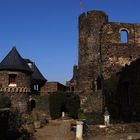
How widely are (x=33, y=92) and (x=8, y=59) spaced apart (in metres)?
7.13

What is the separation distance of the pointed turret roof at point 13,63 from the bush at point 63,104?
15.3 feet

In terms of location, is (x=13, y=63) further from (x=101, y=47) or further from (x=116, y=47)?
(x=116, y=47)

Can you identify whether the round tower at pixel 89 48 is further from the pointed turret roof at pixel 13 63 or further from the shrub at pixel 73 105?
the pointed turret roof at pixel 13 63

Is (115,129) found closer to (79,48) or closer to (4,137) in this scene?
(4,137)

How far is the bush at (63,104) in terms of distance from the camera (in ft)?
125

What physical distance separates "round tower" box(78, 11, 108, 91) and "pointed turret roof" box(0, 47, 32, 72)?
7526 mm

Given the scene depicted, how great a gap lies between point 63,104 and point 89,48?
7985 mm

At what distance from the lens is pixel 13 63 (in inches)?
1470

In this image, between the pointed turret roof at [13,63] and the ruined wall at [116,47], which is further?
the ruined wall at [116,47]

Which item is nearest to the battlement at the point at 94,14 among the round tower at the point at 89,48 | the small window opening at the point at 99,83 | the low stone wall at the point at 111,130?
the round tower at the point at 89,48

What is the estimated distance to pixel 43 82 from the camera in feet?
147

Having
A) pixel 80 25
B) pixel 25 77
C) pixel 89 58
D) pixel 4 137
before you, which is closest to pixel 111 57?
pixel 89 58

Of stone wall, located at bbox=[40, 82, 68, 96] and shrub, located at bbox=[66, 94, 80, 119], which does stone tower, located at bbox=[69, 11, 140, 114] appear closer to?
shrub, located at bbox=[66, 94, 80, 119]

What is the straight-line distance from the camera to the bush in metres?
38.0
